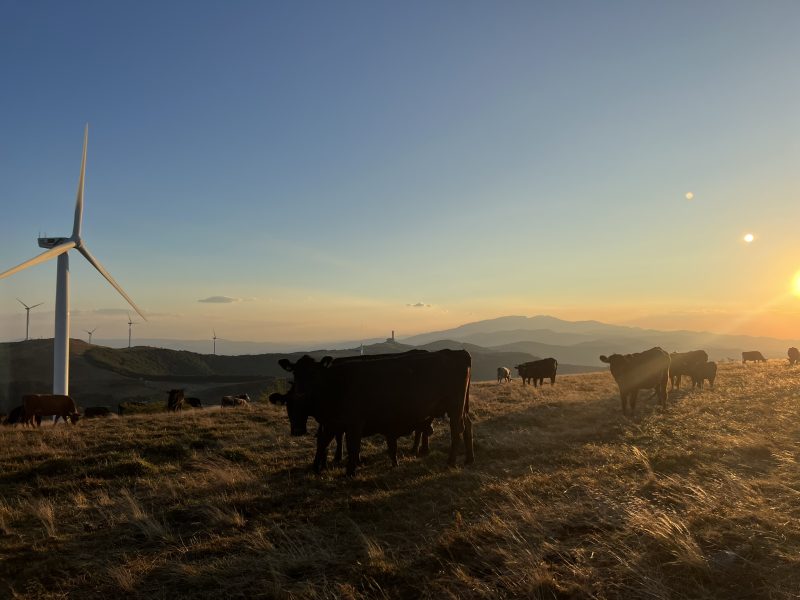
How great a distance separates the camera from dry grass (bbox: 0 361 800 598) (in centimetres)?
469

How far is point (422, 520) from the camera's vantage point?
6957 mm

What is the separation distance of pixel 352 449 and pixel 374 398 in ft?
3.95

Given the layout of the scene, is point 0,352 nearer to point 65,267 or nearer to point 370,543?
point 65,267

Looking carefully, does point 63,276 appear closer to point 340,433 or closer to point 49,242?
point 49,242

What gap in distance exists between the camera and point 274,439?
14961 millimetres

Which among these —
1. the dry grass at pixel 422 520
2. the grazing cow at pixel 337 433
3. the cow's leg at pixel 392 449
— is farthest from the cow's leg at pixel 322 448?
the cow's leg at pixel 392 449

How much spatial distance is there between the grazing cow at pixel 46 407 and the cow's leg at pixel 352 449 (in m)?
17.8

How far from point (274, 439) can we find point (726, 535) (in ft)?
41.1

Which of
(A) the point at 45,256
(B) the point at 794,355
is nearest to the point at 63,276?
(A) the point at 45,256

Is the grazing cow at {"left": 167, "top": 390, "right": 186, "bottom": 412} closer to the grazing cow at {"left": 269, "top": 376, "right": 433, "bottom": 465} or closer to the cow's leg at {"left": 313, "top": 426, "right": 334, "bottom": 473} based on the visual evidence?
the grazing cow at {"left": 269, "top": 376, "right": 433, "bottom": 465}

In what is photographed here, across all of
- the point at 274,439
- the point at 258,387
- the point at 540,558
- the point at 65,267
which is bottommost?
the point at 258,387

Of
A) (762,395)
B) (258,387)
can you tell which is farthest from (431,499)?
(258,387)

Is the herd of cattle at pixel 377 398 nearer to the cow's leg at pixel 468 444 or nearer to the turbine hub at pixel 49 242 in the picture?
the cow's leg at pixel 468 444

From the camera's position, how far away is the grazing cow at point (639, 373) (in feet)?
60.4
